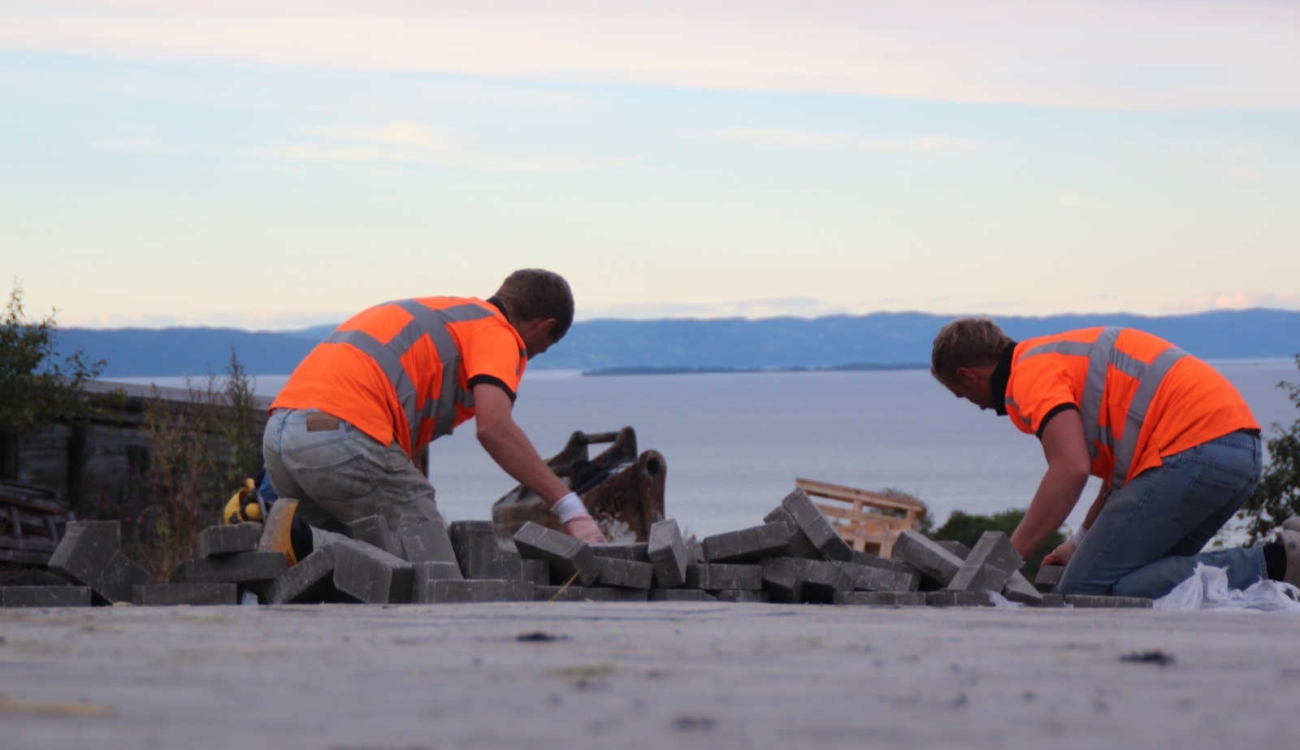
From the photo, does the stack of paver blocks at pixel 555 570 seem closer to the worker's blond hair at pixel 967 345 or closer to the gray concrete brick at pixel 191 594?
the gray concrete brick at pixel 191 594

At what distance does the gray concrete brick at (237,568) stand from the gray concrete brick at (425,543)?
0.46 meters

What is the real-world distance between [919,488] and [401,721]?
2883 inches

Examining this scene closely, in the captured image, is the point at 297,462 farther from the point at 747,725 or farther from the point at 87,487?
the point at 87,487

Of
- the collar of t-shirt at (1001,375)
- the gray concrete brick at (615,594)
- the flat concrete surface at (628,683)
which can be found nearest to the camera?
the flat concrete surface at (628,683)

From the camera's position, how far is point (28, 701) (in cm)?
215

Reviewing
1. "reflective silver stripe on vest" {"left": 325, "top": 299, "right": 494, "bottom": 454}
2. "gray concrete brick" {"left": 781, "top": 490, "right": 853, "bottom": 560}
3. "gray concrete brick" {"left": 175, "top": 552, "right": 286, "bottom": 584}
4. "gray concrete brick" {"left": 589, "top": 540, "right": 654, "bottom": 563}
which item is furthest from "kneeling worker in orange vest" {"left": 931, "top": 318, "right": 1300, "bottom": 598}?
"gray concrete brick" {"left": 175, "top": 552, "right": 286, "bottom": 584}

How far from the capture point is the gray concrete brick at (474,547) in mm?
5809

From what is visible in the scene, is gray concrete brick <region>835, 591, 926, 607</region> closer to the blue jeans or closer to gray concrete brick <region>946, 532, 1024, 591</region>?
gray concrete brick <region>946, 532, 1024, 591</region>

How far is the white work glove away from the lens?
563 cm

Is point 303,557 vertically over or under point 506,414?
under

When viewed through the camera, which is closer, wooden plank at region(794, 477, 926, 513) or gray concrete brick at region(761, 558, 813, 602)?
gray concrete brick at region(761, 558, 813, 602)

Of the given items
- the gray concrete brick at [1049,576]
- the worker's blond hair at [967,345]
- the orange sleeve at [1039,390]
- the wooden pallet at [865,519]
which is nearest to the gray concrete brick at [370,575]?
the worker's blond hair at [967,345]

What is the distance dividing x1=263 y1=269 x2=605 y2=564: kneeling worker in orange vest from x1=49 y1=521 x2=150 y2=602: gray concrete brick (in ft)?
1.92

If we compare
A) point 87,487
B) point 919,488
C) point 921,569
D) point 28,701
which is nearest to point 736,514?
point 919,488
